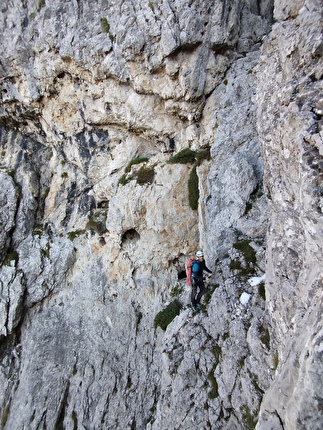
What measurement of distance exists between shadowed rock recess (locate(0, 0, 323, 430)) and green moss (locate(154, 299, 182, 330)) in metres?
0.07

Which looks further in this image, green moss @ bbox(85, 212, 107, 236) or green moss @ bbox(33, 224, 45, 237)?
green moss @ bbox(33, 224, 45, 237)

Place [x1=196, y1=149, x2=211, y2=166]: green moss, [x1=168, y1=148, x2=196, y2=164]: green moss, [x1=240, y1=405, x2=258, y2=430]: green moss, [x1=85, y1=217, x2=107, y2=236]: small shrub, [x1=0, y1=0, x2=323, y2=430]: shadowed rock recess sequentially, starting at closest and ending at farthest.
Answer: [x1=0, y1=0, x2=323, y2=430]: shadowed rock recess, [x1=240, y1=405, x2=258, y2=430]: green moss, [x1=196, y1=149, x2=211, y2=166]: green moss, [x1=168, y1=148, x2=196, y2=164]: green moss, [x1=85, y1=217, x2=107, y2=236]: small shrub

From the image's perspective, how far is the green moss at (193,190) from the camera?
17.8 metres

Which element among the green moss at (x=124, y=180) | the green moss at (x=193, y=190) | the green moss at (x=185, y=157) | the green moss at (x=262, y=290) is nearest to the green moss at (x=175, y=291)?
the green moss at (x=193, y=190)

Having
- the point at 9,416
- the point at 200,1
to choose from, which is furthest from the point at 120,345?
the point at 200,1

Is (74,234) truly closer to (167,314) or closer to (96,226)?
(96,226)

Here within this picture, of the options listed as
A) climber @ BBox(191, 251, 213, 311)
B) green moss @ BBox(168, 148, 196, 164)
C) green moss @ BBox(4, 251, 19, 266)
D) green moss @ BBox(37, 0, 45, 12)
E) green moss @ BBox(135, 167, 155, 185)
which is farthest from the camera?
green moss @ BBox(4, 251, 19, 266)

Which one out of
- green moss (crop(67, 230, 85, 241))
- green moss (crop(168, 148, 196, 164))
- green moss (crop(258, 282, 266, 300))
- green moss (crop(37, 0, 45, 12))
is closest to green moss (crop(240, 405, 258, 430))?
green moss (crop(258, 282, 266, 300))

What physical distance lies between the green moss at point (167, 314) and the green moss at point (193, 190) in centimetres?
627

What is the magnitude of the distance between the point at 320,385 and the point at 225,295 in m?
6.22

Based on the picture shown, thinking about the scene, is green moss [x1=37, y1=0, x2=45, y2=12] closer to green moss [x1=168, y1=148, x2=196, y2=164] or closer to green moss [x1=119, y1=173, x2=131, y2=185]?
green moss [x1=119, y1=173, x2=131, y2=185]

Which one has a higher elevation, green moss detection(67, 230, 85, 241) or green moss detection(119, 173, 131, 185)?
green moss detection(119, 173, 131, 185)

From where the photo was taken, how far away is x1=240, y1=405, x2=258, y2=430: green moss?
7.33 m

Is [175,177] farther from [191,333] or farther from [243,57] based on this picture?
[191,333]
